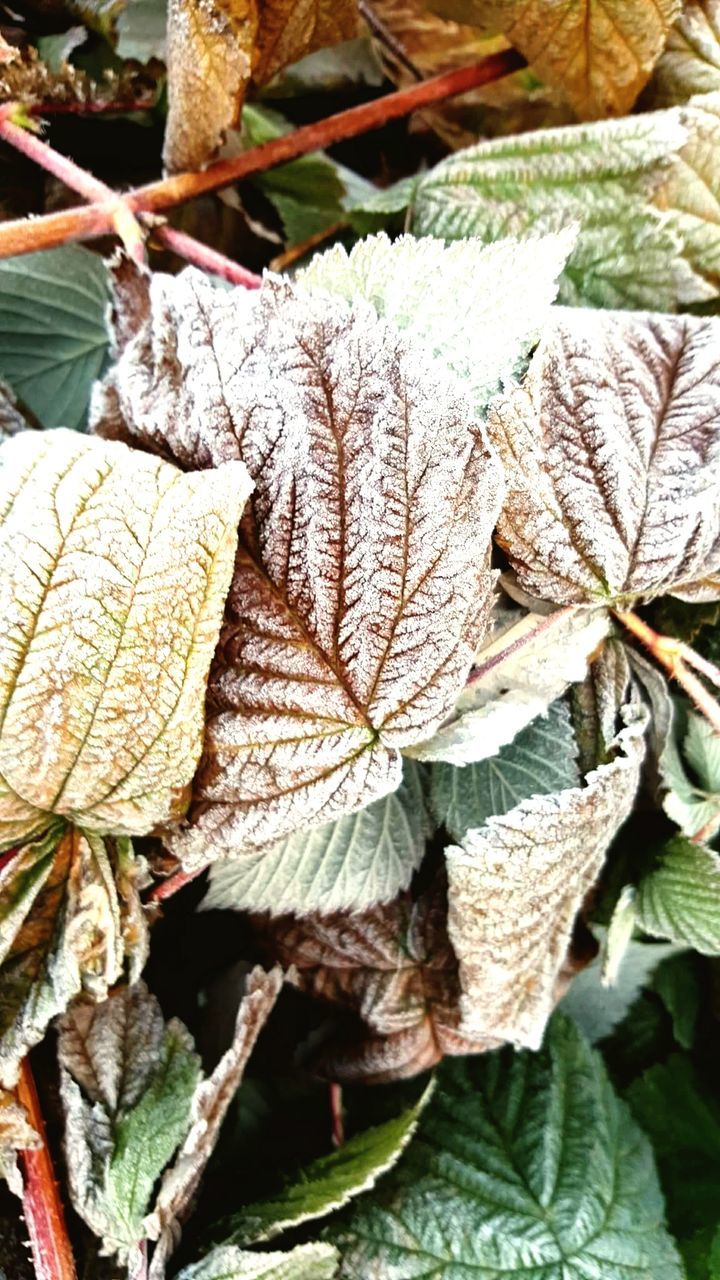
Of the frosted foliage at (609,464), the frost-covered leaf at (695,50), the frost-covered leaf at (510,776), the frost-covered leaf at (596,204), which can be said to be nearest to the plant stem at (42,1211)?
the frost-covered leaf at (510,776)

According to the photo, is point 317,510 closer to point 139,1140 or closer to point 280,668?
point 280,668

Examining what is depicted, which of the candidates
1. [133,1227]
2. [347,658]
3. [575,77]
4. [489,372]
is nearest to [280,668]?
[347,658]

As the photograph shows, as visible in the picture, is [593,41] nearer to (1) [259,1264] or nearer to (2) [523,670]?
(2) [523,670]

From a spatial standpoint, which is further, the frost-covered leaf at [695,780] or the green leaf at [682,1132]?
the green leaf at [682,1132]

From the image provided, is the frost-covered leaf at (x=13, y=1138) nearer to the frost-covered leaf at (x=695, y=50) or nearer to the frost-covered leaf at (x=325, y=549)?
the frost-covered leaf at (x=325, y=549)

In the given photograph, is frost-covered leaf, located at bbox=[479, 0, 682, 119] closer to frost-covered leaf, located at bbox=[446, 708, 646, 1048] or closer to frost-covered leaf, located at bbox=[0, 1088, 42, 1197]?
frost-covered leaf, located at bbox=[446, 708, 646, 1048]

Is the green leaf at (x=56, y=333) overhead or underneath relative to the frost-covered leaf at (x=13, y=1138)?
overhead

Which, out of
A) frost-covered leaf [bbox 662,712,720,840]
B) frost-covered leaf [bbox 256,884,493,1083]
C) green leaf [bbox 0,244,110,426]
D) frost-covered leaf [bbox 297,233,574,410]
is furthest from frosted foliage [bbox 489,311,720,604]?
green leaf [bbox 0,244,110,426]
